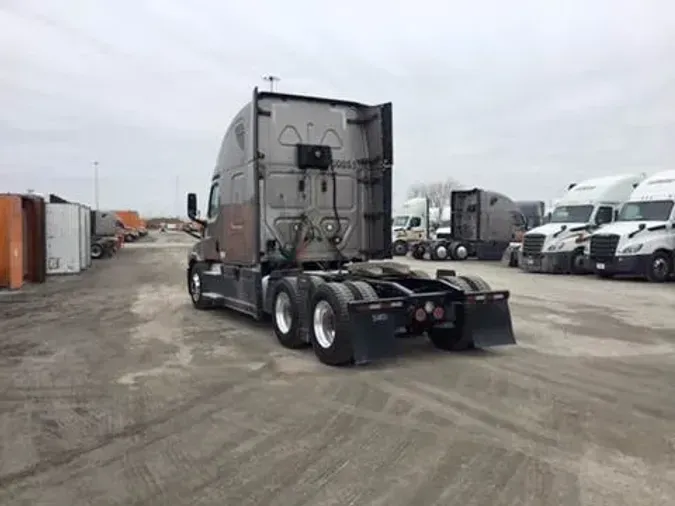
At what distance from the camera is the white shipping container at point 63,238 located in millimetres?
25453

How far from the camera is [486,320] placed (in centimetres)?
918

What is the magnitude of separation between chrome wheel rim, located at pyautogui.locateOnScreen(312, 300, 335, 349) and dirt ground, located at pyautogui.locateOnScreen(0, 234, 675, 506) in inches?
11.8

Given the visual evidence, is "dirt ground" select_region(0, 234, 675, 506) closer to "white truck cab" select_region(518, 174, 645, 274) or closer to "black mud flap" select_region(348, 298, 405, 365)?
"black mud flap" select_region(348, 298, 405, 365)

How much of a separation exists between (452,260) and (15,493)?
29.7 m

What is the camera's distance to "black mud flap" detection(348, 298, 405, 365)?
8.17m

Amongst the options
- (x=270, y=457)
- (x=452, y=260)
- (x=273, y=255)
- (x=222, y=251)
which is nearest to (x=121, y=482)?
(x=270, y=457)

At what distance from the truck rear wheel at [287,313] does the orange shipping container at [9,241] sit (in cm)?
1271

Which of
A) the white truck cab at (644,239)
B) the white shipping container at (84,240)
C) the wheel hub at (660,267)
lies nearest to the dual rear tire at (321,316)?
the white truck cab at (644,239)

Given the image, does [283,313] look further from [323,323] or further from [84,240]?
[84,240]

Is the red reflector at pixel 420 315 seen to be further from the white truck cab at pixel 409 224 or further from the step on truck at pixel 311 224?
the white truck cab at pixel 409 224

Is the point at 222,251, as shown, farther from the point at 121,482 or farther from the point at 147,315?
the point at 121,482

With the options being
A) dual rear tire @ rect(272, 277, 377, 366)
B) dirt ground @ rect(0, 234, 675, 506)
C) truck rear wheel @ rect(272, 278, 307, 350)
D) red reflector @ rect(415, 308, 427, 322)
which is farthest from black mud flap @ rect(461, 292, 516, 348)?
truck rear wheel @ rect(272, 278, 307, 350)

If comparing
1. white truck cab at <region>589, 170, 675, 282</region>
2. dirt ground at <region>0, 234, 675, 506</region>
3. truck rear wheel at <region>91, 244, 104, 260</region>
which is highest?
white truck cab at <region>589, 170, 675, 282</region>

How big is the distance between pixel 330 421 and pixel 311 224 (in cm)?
571
